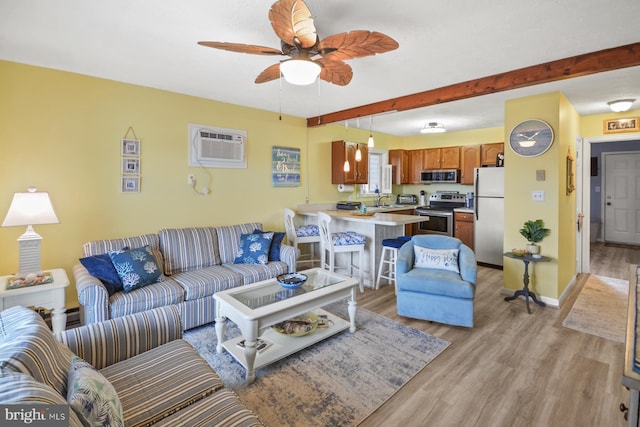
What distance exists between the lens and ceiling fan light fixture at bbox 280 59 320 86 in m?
1.87

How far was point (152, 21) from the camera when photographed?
2039 millimetres

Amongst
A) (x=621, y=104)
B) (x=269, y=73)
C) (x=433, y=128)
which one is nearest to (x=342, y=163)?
(x=433, y=128)

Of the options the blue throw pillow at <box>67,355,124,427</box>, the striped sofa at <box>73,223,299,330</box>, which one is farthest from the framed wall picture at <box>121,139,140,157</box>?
the blue throw pillow at <box>67,355,124,427</box>

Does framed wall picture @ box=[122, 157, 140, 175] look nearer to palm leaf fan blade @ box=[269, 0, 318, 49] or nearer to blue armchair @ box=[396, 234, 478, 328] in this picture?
palm leaf fan blade @ box=[269, 0, 318, 49]

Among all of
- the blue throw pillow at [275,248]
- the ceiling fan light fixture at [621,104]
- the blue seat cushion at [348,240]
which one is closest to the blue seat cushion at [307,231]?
the blue seat cushion at [348,240]

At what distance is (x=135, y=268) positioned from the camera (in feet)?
9.00

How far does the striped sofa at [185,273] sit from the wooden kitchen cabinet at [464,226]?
343 centimetres

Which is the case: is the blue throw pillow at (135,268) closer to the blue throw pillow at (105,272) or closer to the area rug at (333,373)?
the blue throw pillow at (105,272)

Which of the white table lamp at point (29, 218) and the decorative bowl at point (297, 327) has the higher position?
the white table lamp at point (29, 218)

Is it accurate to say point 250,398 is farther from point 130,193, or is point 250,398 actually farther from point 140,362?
point 130,193

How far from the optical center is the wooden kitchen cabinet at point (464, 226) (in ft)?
17.6

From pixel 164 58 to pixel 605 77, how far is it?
162 inches

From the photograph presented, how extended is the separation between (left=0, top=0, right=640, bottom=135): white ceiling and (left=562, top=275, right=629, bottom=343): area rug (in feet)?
7.82

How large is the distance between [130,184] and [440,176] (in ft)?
17.2
